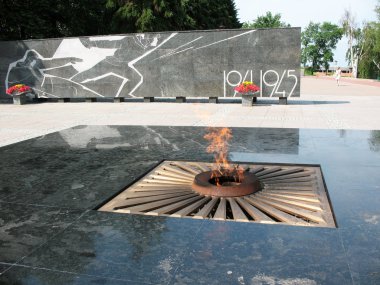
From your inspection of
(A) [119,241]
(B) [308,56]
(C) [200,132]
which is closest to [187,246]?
(A) [119,241]

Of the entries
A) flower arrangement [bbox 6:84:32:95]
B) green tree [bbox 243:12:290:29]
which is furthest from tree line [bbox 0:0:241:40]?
green tree [bbox 243:12:290:29]

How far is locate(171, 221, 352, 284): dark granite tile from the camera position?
101 inches

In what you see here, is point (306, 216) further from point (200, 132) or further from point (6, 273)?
point (200, 132)

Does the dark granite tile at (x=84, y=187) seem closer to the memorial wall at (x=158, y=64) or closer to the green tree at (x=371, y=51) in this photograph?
the memorial wall at (x=158, y=64)

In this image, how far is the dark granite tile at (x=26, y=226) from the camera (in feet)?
10.2

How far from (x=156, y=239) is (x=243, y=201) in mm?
1264

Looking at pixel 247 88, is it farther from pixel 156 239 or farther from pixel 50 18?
pixel 50 18

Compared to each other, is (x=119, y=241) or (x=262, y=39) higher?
(x=262, y=39)

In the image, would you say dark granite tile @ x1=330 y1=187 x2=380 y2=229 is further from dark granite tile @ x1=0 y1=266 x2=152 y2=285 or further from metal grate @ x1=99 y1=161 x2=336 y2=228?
dark granite tile @ x1=0 y1=266 x2=152 y2=285

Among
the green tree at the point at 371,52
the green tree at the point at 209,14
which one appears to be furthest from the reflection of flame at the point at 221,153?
the green tree at the point at 371,52

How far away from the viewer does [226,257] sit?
2.86 m

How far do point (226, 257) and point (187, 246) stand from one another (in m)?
0.36

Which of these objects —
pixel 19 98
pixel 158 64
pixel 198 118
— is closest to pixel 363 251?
pixel 198 118

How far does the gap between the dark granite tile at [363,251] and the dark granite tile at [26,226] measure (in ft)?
8.35
